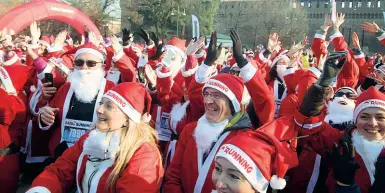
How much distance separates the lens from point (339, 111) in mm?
4637

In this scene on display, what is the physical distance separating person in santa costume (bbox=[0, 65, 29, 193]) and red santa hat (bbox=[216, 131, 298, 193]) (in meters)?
2.96

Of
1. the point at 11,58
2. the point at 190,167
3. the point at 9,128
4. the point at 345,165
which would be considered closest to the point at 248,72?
the point at 190,167

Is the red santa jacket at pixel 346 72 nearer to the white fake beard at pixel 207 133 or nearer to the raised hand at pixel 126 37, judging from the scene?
the raised hand at pixel 126 37

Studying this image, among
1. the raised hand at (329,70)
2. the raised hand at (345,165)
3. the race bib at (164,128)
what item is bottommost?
the race bib at (164,128)

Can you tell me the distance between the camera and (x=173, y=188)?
331cm

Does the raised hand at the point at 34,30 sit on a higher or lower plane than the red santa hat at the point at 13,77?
higher

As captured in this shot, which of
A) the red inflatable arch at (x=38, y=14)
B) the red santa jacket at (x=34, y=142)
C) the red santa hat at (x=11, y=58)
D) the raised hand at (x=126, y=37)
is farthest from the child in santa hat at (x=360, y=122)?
the red inflatable arch at (x=38, y=14)

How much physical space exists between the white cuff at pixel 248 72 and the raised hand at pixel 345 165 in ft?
3.71

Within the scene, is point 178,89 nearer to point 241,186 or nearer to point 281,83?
point 281,83

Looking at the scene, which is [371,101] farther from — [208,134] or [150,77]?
[150,77]

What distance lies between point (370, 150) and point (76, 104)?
9.60 feet

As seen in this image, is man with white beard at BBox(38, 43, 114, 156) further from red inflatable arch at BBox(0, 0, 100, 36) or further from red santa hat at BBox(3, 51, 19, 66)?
red inflatable arch at BBox(0, 0, 100, 36)

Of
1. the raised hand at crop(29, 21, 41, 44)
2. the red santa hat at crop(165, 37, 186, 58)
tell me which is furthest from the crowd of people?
the raised hand at crop(29, 21, 41, 44)

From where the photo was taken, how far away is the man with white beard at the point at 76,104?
14.8 ft
